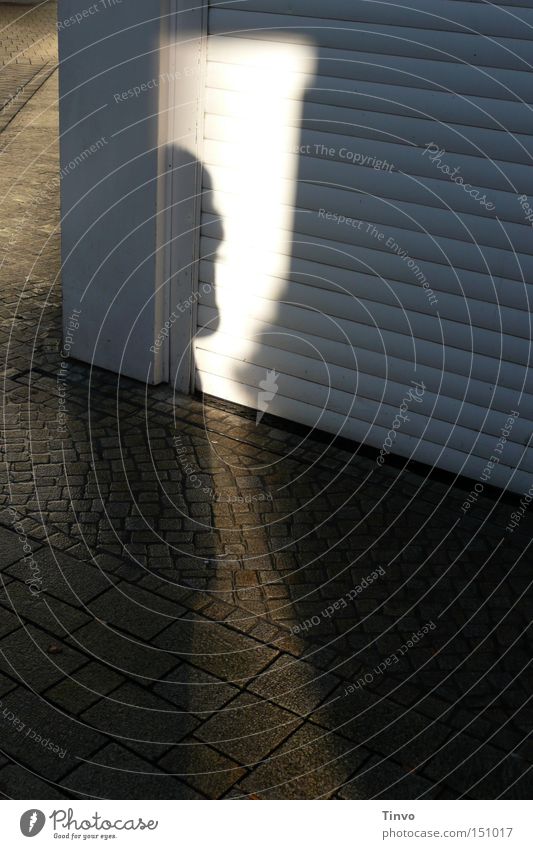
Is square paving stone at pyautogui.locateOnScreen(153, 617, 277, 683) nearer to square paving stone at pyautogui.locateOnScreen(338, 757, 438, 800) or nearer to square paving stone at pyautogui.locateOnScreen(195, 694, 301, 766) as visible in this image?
square paving stone at pyautogui.locateOnScreen(195, 694, 301, 766)

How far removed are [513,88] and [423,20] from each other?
646 millimetres

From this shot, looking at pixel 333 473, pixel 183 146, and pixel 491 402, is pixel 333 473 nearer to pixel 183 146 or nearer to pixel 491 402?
pixel 491 402

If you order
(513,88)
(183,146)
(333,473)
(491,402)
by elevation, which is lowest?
(333,473)

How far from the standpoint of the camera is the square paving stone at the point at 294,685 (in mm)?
4715

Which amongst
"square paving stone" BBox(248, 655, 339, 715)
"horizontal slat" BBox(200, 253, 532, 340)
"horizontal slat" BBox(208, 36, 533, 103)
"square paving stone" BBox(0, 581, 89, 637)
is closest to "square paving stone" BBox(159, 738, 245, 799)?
"square paving stone" BBox(248, 655, 339, 715)

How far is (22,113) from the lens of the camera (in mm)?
14984

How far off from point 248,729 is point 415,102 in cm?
360

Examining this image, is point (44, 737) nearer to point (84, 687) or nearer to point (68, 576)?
point (84, 687)

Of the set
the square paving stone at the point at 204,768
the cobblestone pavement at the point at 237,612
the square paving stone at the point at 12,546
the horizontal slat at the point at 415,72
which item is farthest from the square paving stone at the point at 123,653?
the horizontal slat at the point at 415,72

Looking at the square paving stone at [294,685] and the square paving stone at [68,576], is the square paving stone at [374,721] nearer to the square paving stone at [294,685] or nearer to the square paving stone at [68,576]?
the square paving stone at [294,685]

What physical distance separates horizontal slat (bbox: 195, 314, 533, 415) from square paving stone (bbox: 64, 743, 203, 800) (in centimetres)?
316

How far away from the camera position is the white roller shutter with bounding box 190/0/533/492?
5969 mm

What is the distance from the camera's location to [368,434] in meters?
6.98
